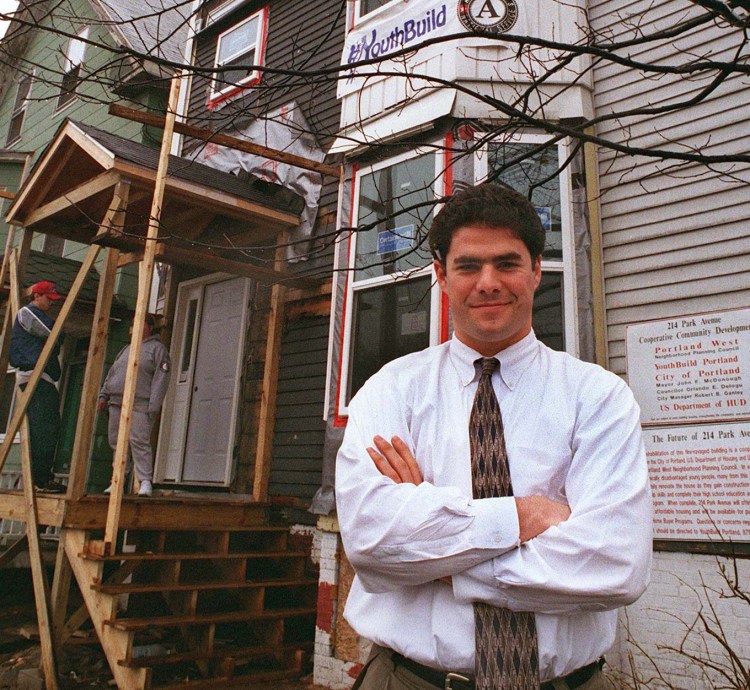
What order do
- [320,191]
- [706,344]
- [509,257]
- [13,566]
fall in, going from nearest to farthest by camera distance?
[509,257]
[706,344]
[320,191]
[13,566]

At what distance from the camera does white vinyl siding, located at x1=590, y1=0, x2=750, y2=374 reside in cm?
448

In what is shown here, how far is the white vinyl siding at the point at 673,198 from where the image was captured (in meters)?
4.48

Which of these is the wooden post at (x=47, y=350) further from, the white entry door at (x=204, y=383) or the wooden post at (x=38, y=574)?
the white entry door at (x=204, y=383)

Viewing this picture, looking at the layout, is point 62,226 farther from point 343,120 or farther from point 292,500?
Answer: point 292,500

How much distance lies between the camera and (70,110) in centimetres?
1189

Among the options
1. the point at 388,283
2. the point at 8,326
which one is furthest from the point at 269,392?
the point at 8,326

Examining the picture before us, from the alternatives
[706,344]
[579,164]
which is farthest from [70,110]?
[706,344]

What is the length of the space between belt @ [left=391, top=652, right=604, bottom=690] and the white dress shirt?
0.02 m

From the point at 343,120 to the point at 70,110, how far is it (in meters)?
8.00

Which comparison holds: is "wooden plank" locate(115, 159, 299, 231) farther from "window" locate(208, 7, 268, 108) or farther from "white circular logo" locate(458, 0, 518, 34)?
"white circular logo" locate(458, 0, 518, 34)

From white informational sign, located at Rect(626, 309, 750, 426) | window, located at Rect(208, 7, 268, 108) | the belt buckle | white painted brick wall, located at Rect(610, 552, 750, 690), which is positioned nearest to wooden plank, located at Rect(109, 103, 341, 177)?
window, located at Rect(208, 7, 268, 108)

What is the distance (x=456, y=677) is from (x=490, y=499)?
0.39 metres

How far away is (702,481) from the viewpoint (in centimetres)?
416

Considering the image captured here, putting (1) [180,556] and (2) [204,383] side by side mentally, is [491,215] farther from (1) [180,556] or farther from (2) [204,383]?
(2) [204,383]
